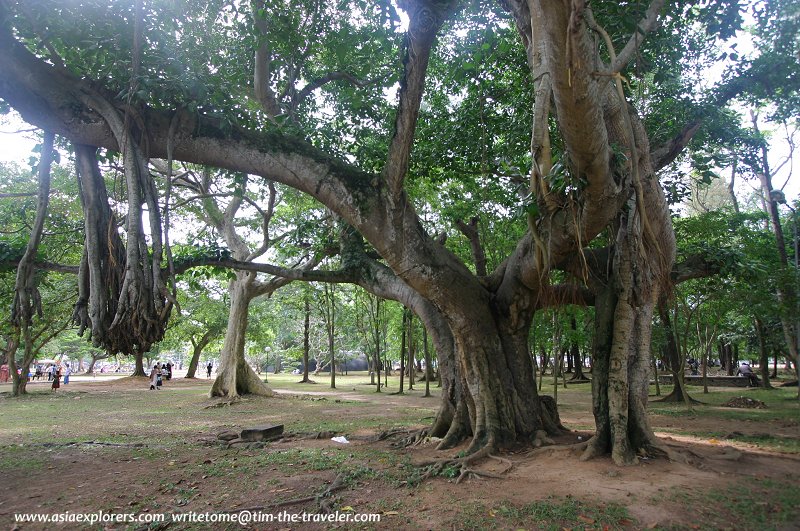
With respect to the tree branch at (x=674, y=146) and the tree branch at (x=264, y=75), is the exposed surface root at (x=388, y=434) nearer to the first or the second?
the tree branch at (x=264, y=75)

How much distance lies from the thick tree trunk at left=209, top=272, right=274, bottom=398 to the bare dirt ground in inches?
288

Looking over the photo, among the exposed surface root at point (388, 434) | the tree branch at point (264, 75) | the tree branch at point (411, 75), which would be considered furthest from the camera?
the exposed surface root at point (388, 434)

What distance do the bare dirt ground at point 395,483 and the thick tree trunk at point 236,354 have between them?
7303mm

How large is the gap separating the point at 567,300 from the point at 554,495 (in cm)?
348

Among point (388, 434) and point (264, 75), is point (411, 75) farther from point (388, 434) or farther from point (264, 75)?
Answer: point (388, 434)

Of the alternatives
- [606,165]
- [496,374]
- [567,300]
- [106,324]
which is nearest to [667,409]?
[567,300]

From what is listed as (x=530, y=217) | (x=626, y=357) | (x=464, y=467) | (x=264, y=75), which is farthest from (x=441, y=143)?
(x=464, y=467)

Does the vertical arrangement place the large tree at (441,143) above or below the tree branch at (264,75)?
below

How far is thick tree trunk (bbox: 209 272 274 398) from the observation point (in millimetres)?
16812

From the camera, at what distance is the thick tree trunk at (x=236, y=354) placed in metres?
16.8

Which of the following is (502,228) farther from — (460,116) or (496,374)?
(496,374)

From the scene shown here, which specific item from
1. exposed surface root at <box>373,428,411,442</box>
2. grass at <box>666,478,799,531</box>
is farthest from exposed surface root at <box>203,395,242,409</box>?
grass at <box>666,478,799,531</box>

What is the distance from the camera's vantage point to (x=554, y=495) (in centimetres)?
490

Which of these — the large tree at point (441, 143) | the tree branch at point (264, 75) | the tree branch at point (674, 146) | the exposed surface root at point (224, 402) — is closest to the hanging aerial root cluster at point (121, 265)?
the large tree at point (441, 143)
